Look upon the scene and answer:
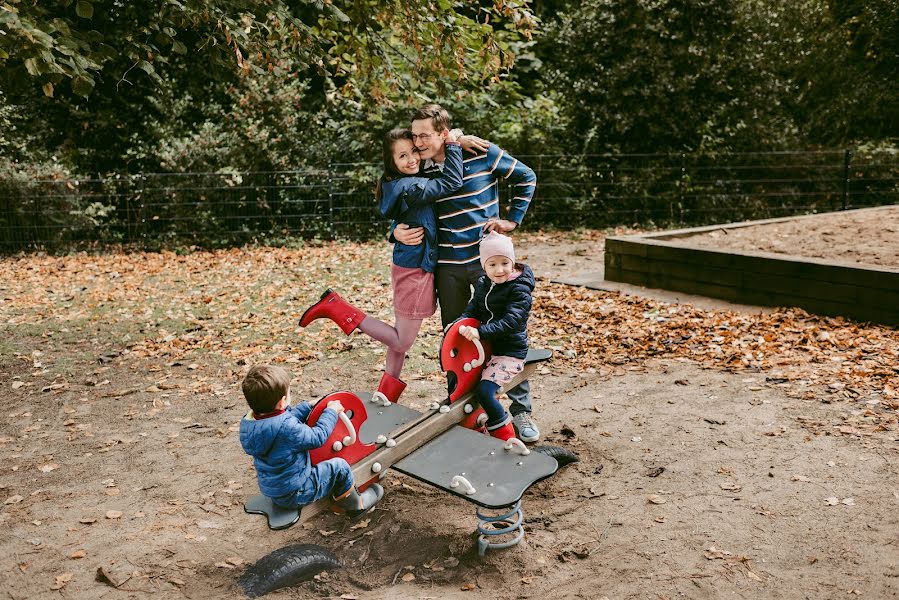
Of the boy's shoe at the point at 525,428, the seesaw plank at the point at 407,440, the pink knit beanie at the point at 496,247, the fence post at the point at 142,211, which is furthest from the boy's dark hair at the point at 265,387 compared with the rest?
the fence post at the point at 142,211

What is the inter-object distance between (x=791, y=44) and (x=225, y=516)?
19588mm

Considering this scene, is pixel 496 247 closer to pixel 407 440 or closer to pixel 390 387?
pixel 407 440

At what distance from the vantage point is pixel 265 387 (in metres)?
3.25

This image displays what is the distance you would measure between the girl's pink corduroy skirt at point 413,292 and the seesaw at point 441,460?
51cm

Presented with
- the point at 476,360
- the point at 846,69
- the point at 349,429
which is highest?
the point at 846,69

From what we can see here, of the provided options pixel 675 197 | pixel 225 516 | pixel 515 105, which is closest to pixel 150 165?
pixel 515 105

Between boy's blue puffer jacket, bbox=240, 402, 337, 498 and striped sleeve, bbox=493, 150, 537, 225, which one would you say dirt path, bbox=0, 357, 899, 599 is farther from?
striped sleeve, bbox=493, 150, 537, 225

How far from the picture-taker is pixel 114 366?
7.03 metres

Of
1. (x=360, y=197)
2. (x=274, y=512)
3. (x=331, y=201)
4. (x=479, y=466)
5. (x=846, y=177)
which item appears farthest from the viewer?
(x=846, y=177)

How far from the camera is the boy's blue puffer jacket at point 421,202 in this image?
14.0 ft

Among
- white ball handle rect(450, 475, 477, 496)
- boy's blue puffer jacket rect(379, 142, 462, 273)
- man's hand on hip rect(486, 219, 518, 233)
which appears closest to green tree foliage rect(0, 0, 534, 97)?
boy's blue puffer jacket rect(379, 142, 462, 273)

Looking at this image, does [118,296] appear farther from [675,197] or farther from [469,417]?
[675,197]

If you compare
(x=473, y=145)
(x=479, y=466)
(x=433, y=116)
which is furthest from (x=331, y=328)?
(x=479, y=466)

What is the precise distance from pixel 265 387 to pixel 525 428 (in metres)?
2.00
